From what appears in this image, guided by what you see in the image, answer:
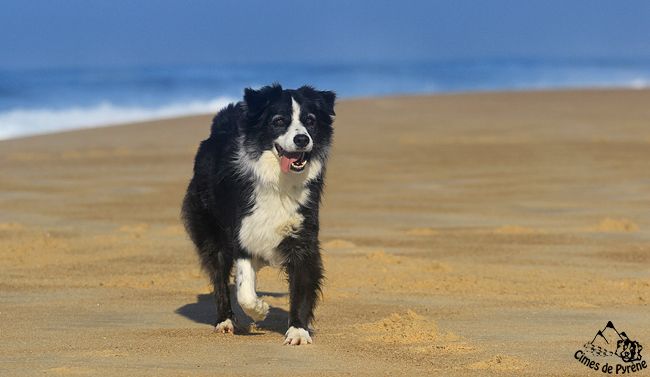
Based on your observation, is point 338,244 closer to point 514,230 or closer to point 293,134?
point 514,230

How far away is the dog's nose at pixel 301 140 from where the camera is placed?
767 centimetres

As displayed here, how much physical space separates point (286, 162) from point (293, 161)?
0.15 feet

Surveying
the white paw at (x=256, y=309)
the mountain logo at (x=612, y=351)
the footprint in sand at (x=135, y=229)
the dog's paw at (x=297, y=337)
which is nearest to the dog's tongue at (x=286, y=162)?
the white paw at (x=256, y=309)

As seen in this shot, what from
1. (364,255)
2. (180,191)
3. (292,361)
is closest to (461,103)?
(180,191)

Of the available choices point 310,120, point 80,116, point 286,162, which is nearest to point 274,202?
point 286,162

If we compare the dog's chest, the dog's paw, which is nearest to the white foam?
the dog's chest

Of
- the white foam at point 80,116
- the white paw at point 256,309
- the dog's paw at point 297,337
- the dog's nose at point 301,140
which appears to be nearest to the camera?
the dog's paw at point 297,337

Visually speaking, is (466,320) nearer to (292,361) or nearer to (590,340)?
(590,340)

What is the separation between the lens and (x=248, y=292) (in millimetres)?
7902

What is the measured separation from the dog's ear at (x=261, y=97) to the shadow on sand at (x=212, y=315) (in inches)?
54.9

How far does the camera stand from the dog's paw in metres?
7.56

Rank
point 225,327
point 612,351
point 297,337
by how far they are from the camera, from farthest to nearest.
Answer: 1. point 225,327
2. point 297,337
3. point 612,351

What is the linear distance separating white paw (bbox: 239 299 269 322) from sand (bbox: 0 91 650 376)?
158mm

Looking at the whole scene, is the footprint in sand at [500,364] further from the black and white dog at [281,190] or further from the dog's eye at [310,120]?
the dog's eye at [310,120]
